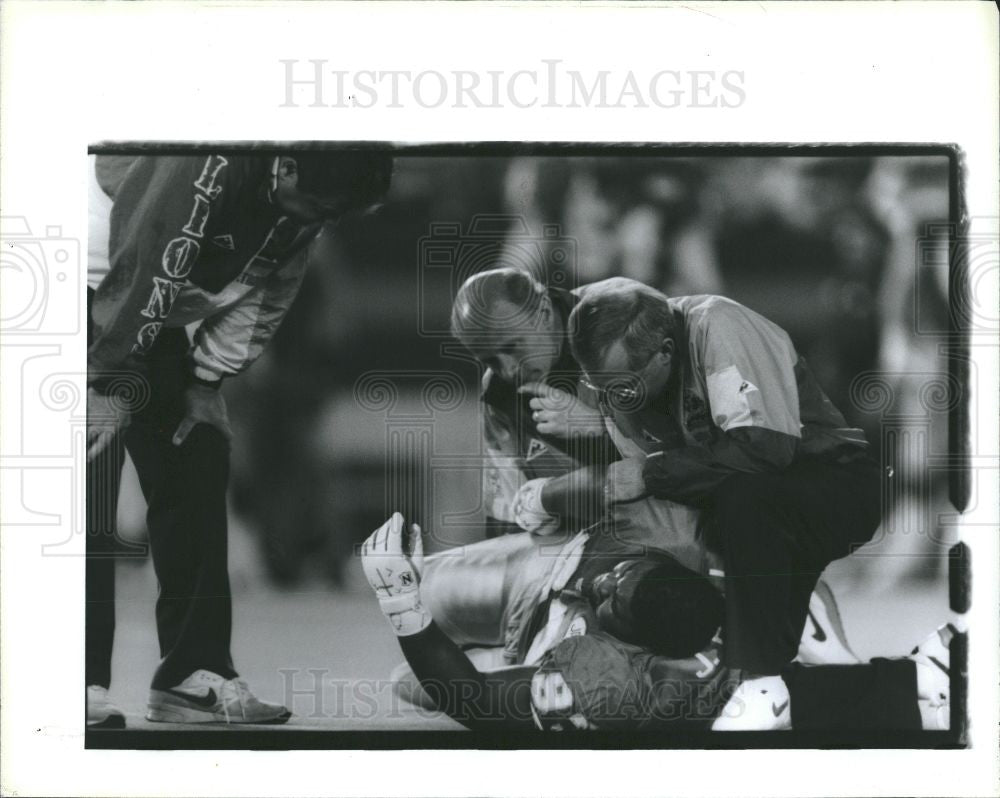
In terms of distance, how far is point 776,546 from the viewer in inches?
184

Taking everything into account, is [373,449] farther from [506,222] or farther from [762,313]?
[762,313]

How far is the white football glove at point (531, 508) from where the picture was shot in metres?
4.67

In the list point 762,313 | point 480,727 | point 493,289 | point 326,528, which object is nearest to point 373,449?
point 326,528

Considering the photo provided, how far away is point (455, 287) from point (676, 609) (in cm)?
122

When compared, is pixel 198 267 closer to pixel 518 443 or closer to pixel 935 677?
pixel 518 443

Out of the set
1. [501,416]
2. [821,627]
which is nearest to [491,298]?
[501,416]

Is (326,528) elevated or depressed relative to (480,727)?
elevated

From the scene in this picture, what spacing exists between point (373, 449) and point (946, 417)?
1.81 m

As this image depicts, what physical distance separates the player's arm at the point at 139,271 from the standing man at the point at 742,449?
1247 mm

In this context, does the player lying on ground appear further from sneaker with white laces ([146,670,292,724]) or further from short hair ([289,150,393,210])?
short hair ([289,150,393,210])

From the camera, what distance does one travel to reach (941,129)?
4691mm

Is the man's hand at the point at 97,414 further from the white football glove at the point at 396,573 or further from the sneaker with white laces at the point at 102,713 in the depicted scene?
the white football glove at the point at 396,573

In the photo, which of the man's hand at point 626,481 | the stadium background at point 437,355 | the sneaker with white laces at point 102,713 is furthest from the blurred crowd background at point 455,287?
the sneaker with white laces at point 102,713

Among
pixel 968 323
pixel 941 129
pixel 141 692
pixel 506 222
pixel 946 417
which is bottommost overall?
pixel 141 692
